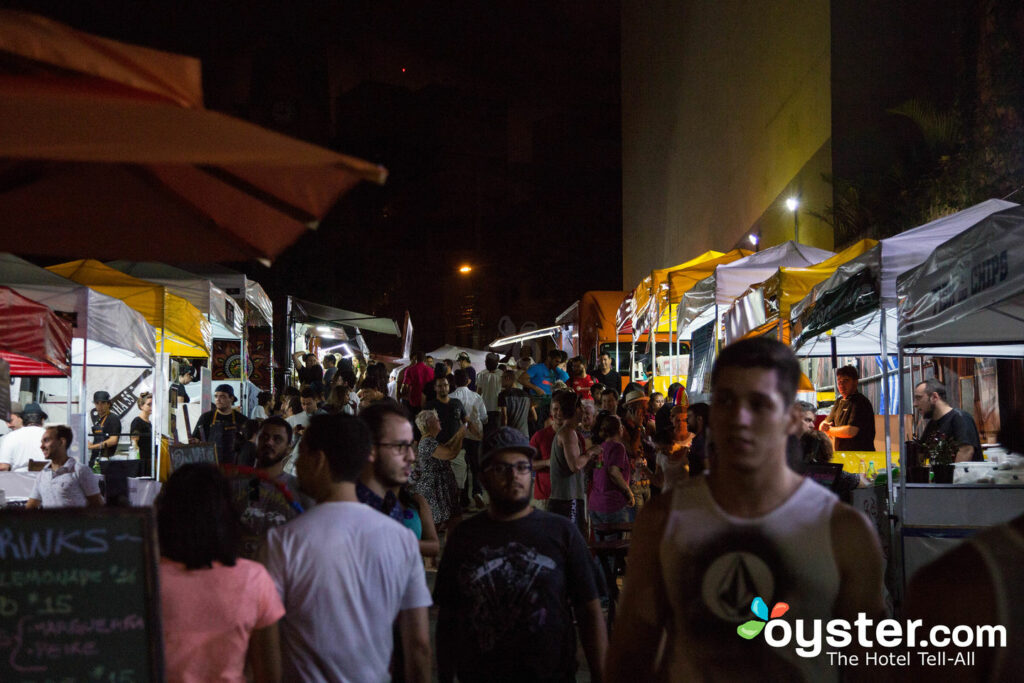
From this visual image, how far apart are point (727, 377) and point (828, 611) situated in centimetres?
62

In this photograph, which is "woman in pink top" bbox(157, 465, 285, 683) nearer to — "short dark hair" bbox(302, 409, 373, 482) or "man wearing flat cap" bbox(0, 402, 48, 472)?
"short dark hair" bbox(302, 409, 373, 482)

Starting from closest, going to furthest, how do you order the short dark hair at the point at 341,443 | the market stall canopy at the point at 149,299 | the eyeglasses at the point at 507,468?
the short dark hair at the point at 341,443
the eyeglasses at the point at 507,468
the market stall canopy at the point at 149,299

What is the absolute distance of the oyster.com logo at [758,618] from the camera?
2.28m

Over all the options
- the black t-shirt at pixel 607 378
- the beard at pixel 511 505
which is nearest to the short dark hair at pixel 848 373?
the black t-shirt at pixel 607 378

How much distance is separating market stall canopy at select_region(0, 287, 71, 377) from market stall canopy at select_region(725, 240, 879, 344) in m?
7.16

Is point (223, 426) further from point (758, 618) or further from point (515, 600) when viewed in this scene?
point (758, 618)

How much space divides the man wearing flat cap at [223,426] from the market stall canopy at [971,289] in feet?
28.1

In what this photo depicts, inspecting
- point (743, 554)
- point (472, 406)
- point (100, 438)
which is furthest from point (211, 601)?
point (100, 438)

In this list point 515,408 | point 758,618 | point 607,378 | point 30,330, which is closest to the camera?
point 758,618

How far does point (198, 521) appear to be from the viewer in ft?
10.5

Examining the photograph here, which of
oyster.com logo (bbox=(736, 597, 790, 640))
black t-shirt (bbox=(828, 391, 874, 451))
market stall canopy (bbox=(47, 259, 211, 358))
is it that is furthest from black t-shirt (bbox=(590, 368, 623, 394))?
oyster.com logo (bbox=(736, 597, 790, 640))

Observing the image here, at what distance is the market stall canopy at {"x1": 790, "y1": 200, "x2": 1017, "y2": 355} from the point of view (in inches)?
294

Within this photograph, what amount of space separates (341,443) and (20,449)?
9.57 metres

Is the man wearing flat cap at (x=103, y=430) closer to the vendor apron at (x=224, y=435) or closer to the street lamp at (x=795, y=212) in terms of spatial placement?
the vendor apron at (x=224, y=435)
